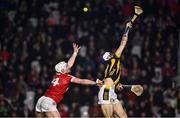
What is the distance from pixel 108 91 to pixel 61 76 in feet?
3.91

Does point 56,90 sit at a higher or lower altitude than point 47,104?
higher

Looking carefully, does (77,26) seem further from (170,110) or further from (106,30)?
(170,110)

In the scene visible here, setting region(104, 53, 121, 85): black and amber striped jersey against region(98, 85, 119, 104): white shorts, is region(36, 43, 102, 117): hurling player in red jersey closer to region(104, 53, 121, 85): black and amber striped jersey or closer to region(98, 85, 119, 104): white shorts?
region(98, 85, 119, 104): white shorts

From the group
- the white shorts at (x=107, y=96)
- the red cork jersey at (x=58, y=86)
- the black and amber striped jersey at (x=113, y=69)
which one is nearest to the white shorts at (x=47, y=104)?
the red cork jersey at (x=58, y=86)

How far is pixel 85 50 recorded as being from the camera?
2547cm

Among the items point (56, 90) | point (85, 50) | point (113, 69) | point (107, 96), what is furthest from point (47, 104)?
point (85, 50)

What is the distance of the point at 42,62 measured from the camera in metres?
25.0

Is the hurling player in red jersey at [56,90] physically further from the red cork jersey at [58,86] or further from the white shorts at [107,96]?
the white shorts at [107,96]

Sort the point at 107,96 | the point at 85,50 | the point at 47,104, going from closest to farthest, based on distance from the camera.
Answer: the point at 47,104
the point at 107,96
the point at 85,50

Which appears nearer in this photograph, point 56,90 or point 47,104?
point 47,104

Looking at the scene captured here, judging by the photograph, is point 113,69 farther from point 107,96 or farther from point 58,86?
point 58,86

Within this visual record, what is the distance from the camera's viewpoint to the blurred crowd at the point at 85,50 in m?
23.5

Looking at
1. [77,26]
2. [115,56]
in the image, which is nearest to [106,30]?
[77,26]

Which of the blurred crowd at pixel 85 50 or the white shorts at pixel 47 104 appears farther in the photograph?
the blurred crowd at pixel 85 50
